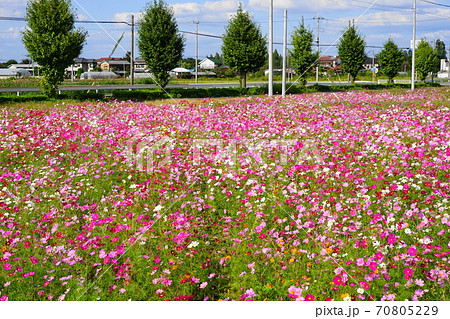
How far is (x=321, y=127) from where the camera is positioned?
1145 cm

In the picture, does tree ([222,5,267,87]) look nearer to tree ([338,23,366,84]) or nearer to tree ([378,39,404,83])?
tree ([338,23,366,84])

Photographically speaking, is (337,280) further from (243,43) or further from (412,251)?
(243,43)

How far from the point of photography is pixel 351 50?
48562 mm

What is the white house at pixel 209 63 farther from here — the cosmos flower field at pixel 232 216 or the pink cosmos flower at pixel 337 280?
the pink cosmos flower at pixel 337 280

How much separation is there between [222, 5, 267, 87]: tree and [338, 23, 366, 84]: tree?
15.4 metres

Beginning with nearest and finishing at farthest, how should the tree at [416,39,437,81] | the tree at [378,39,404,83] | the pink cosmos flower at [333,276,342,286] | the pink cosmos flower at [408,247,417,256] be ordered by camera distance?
the pink cosmos flower at [333,276,342,286] → the pink cosmos flower at [408,247,417,256] → the tree at [378,39,404,83] → the tree at [416,39,437,81]

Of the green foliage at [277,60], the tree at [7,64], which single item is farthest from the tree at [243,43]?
the tree at [7,64]

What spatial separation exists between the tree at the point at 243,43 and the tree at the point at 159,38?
5.84 meters

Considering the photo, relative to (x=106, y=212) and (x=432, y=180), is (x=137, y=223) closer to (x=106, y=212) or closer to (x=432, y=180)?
(x=106, y=212)

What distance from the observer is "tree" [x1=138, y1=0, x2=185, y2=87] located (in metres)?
31.1

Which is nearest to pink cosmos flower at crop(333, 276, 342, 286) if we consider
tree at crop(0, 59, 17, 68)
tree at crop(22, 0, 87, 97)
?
tree at crop(22, 0, 87, 97)

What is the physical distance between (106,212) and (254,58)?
31439 mm

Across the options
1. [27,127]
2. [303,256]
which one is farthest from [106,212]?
[27,127]

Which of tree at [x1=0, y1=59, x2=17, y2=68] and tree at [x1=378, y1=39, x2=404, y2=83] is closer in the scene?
tree at [x1=378, y1=39, x2=404, y2=83]
